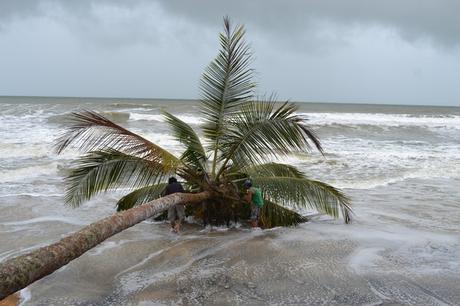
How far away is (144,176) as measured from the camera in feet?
27.5

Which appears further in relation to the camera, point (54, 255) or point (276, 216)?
point (276, 216)

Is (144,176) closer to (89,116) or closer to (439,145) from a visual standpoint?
(89,116)

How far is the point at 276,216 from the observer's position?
8867 millimetres

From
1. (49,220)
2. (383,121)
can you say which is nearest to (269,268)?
(49,220)

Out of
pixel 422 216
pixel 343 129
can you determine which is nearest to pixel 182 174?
pixel 422 216

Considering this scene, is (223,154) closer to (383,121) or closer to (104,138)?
(104,138)

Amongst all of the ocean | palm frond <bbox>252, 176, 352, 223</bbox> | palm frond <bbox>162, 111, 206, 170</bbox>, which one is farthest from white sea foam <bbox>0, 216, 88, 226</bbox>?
palm frond <bbox>252, 176, 352, 223</bbox>

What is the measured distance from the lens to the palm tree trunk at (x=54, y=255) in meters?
3.30

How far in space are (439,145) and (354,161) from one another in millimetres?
10136

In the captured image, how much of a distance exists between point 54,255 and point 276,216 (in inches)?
219

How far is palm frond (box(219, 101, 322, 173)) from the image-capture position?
315 inches

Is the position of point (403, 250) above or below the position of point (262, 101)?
below

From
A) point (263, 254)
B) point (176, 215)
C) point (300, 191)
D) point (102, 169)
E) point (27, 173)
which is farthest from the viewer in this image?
point (27, 173)

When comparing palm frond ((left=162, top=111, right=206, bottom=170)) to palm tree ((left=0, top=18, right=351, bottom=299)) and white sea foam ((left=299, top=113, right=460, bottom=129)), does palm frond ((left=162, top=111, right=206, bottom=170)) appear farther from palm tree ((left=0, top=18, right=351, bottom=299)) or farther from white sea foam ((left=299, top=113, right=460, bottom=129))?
white sea foam ((left=299, top=113, right=460, bottom=129))
